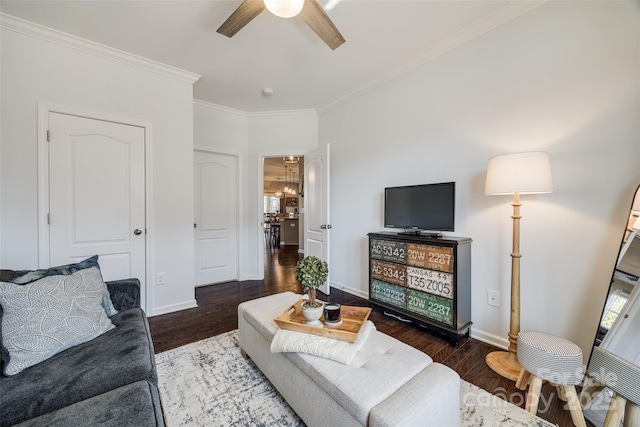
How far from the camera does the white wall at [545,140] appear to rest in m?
1.65

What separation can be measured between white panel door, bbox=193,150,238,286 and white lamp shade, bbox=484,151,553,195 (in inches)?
141

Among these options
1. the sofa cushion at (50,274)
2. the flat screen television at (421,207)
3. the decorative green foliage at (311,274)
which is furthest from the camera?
the flat screen television at (421,207)

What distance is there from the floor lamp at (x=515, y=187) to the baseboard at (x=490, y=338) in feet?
0.30

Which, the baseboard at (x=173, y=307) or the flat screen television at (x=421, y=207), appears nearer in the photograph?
the flat screen television at (x=421, y=207)

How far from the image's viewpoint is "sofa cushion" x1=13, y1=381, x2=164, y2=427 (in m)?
0.87

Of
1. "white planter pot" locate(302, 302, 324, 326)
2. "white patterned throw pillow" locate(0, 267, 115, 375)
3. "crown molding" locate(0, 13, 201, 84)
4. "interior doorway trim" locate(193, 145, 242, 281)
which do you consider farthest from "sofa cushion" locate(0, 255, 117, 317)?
"interior doorway trim" locate(193, 145, 242, 281)

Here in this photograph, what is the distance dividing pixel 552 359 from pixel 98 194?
3792mm

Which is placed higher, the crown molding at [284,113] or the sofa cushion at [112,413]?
the crown molding at [284,113]

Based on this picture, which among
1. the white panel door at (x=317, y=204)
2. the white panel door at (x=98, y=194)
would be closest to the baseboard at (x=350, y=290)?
the white panel door at (x=317, y=204)

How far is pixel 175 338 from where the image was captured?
2.31 m

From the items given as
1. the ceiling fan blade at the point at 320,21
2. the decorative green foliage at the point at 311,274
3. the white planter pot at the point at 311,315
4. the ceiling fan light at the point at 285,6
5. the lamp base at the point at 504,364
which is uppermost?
the ceiling fan blade at the point at 320,21

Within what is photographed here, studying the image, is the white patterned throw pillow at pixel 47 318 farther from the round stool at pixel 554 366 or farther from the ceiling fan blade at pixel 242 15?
the round stool at pixel 554 366

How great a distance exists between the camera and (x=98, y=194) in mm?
2510

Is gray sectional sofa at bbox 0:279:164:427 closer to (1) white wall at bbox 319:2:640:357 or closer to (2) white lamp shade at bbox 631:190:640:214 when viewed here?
(1) white wall at bbox 319:2:640:357
